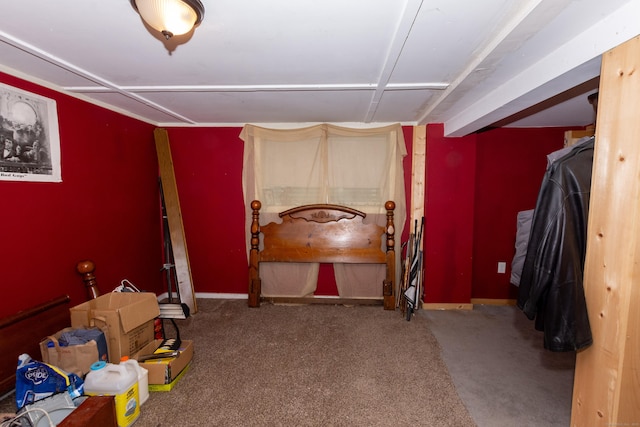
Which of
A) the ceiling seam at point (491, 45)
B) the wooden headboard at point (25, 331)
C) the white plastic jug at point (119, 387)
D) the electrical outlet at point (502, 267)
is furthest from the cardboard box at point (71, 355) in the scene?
the electrical outlet at point (502, 267)

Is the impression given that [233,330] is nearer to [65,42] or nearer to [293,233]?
[293,233]

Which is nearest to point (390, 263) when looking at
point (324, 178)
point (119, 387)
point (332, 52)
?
point (324, 178)

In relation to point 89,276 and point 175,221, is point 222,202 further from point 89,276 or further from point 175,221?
point 89,276

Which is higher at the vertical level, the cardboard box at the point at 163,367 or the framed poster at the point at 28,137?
the framed poster at the point at 28,137

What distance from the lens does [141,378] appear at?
1.85 m

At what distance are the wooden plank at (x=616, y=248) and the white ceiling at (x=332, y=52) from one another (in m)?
0.22

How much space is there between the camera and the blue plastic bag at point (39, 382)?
1.63 meters

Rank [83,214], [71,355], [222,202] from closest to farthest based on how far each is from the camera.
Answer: [71,355] < [83,214] < [222,202]

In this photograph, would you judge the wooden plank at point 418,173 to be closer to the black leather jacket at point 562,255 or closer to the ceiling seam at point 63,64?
the black leather jacket at point 562,255

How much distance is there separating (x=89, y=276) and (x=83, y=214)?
520 mm

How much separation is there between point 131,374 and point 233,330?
1.12 meters

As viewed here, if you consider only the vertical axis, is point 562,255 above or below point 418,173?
below

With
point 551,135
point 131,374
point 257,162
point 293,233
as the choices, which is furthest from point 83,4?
point 551,135

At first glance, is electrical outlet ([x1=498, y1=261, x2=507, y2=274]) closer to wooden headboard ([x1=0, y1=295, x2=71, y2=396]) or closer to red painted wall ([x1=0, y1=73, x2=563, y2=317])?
red painted wall ([x1=0, y1=73, x2=563, y2=317])
